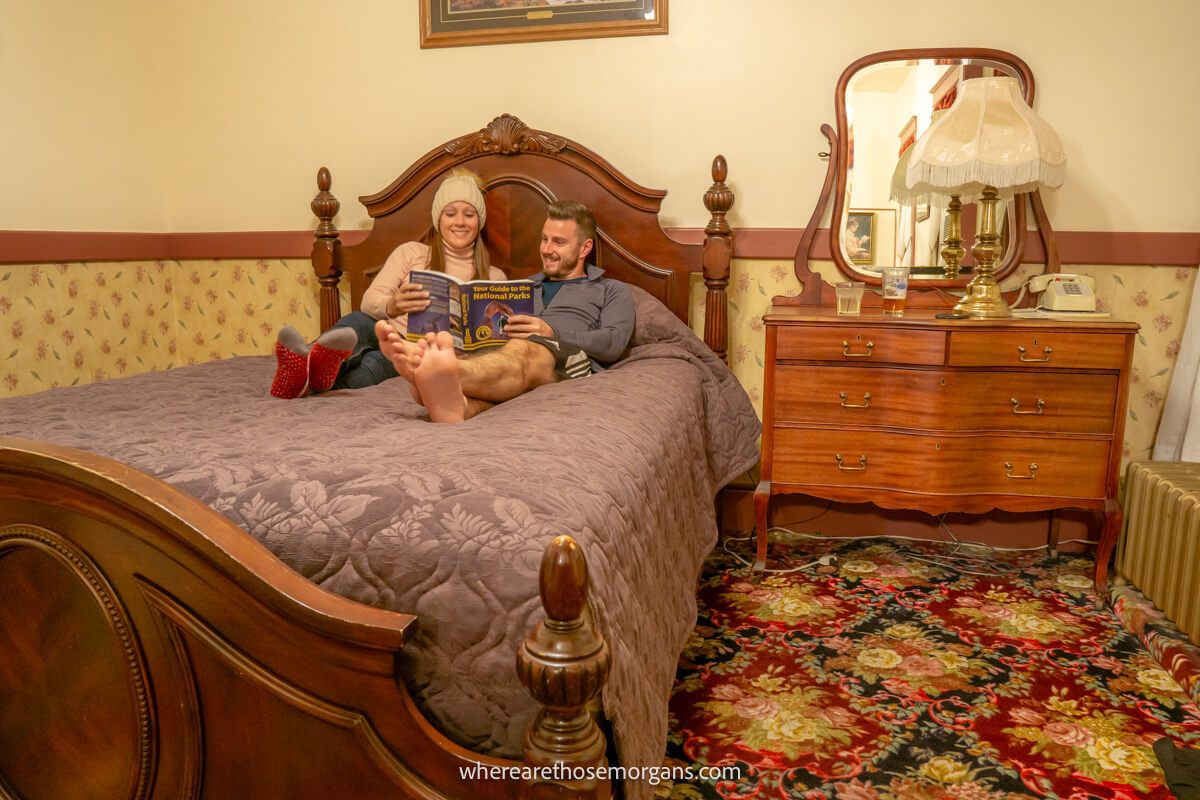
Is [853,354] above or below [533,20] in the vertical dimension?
below

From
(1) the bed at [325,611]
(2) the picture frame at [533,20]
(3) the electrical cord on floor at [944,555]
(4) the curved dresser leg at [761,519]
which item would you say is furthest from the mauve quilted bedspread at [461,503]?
(2) the picture frame at [533,20]

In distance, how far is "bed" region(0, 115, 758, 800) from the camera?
100cm

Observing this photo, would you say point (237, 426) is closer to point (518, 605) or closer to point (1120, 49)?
point (518, 605)

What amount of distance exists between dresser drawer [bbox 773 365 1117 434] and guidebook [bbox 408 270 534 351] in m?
0.91

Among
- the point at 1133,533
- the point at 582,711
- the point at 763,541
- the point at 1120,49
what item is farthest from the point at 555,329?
the point at 1120,49

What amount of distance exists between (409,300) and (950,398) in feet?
5.16

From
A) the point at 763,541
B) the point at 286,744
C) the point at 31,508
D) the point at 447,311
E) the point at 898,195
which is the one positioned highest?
the point at 898,195

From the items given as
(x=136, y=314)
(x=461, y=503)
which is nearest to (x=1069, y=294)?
(x=461, y=503)

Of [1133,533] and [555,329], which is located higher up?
[555,329]

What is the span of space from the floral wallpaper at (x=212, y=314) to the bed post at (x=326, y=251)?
0.19 m

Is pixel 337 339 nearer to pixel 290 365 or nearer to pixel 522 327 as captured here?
pixel 290 365

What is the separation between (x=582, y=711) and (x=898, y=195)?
93.7 inches

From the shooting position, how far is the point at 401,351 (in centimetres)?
176

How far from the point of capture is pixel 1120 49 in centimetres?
265
